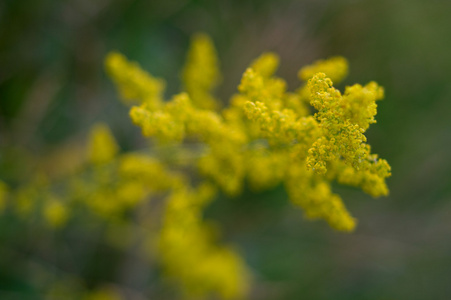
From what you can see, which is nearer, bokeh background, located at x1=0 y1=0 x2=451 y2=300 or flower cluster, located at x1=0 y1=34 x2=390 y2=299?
flower cluster, located at x1=0 y1=34 x2=390 y2=299

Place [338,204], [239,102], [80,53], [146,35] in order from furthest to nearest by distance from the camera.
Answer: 1. [146,35]
2. [80,53]
3. [239,102]
4. [338,204]

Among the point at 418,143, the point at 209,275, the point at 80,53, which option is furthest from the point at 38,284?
the point at 418,143

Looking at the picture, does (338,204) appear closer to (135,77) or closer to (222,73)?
(135,77)

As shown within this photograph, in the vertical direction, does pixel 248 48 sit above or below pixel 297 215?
above

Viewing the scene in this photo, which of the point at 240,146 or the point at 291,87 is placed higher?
the point at 291,87

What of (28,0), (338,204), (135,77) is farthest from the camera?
(28,0)

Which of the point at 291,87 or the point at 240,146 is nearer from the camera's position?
the point at 240,146

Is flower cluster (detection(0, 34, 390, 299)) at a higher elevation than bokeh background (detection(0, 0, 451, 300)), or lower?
lower

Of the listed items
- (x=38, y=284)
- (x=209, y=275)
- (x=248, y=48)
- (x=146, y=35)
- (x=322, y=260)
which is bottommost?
(x=38, y=284)
